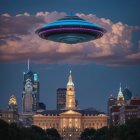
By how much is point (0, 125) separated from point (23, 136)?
1729cm

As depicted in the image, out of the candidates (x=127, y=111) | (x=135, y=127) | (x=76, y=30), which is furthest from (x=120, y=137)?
(x=127, y=111)

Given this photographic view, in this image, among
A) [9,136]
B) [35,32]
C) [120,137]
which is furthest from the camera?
[35,32]

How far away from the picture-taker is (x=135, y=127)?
9406 centimetres

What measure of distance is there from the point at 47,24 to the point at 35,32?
11.4 ft

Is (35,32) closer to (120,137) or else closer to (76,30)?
(76,30)

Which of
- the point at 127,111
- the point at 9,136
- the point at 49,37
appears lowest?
the point at 9,136

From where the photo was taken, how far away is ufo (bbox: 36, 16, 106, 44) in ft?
480

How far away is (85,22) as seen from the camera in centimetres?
14962

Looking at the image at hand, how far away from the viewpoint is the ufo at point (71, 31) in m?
146

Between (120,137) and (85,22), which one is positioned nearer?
(120,137)

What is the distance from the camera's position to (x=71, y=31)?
145250 mm

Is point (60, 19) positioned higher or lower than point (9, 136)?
higher

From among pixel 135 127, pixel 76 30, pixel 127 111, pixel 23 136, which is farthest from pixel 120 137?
pixel 127 111

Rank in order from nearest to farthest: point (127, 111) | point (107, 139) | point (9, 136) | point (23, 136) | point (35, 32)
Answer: point (9, 136)
point (23, 136)
point (107, 139)
point (35, 32)
point (127, 111)
